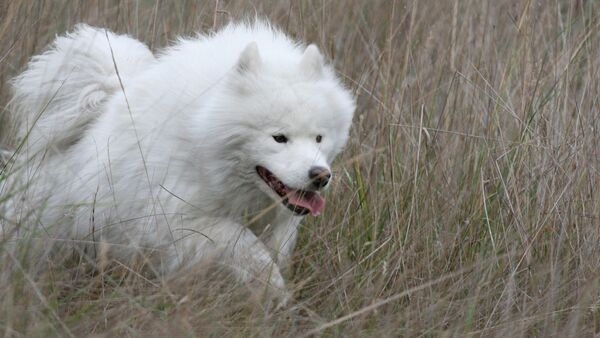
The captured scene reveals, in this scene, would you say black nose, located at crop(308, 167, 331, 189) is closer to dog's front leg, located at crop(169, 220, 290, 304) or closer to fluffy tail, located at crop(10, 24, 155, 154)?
dog's front leg, located at crop(169, 220, 290, 304)

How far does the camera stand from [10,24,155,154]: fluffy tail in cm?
516

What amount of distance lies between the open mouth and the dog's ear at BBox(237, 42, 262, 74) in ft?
1.39

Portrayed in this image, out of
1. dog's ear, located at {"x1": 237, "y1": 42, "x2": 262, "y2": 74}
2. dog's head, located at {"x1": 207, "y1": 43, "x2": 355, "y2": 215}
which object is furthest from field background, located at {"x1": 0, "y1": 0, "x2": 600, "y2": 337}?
dog's ear, located at {"x1": 237, "y1": 42, "x2": 262, "y2": 74}

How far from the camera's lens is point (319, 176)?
4.33 m

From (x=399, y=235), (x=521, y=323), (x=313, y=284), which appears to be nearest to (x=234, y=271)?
(x=313, y=284)

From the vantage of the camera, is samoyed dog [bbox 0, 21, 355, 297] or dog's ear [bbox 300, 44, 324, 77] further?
dog's ear [bbox 300, 44, 324, 77]

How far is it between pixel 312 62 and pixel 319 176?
643mm

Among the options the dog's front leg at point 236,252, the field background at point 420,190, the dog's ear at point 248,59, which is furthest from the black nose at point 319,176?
the dog's ear at point 248,59

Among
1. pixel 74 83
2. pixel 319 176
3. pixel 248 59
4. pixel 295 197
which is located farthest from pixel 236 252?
pixel 74 83

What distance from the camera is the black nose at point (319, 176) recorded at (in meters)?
4.34

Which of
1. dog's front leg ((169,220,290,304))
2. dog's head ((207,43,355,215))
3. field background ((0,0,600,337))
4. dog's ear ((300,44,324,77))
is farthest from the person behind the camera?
dog's ear ((300,44,324,77))

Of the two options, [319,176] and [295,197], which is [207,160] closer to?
[295,197]

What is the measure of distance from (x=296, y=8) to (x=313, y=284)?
2246 mm

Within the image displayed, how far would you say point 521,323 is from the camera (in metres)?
4.17
